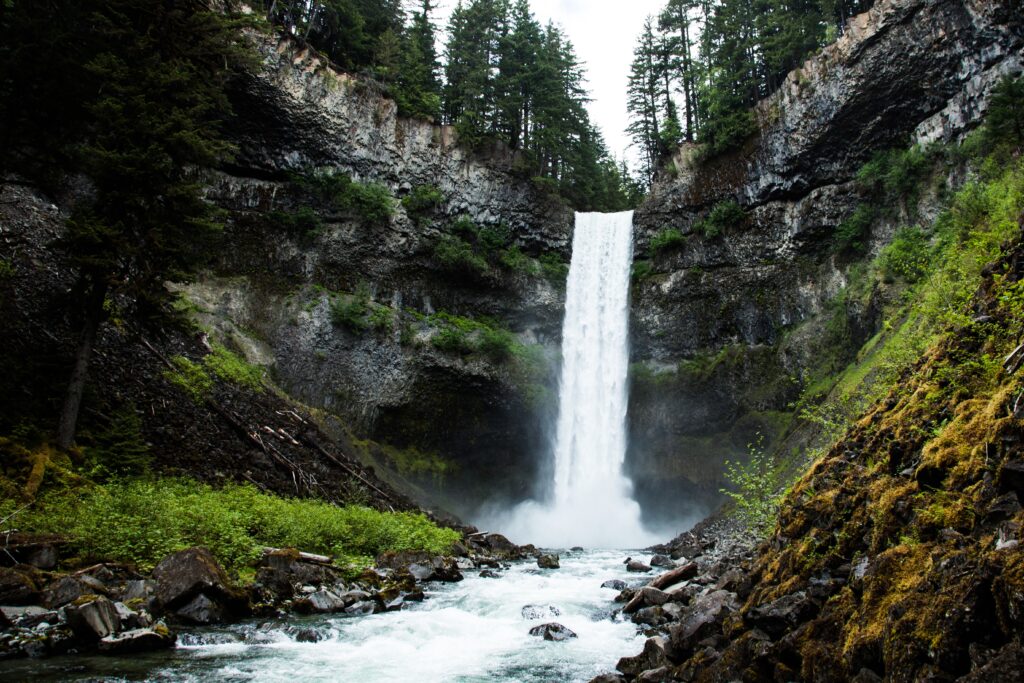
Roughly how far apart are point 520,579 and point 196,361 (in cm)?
1145

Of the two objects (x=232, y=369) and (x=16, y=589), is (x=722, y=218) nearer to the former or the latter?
(x=232, y=369)

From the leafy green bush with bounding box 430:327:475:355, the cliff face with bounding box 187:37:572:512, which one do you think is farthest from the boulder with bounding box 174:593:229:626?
the leafy green bush with bounding box 430:327:475:355

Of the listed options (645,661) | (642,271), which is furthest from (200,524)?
(642,271)

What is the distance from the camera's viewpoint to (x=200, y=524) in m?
9.41

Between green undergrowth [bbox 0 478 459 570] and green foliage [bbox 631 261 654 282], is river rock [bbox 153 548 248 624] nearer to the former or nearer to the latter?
green undergrowth [bbox 0 478 459 570]

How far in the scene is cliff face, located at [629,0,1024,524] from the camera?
21.6m

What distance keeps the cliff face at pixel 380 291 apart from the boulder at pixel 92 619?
54.2 feet

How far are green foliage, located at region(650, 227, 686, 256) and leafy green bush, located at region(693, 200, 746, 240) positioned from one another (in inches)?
51.0

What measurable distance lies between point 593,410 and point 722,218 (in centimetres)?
1144

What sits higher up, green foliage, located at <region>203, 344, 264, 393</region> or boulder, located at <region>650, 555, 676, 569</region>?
green foliage, located at <region>203, 344, 264, 393</region>

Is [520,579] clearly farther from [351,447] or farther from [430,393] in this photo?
[430,393]

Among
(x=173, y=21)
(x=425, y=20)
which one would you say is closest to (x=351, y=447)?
(x=173, y=21)

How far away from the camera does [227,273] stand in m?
24.2

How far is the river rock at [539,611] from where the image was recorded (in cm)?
920
